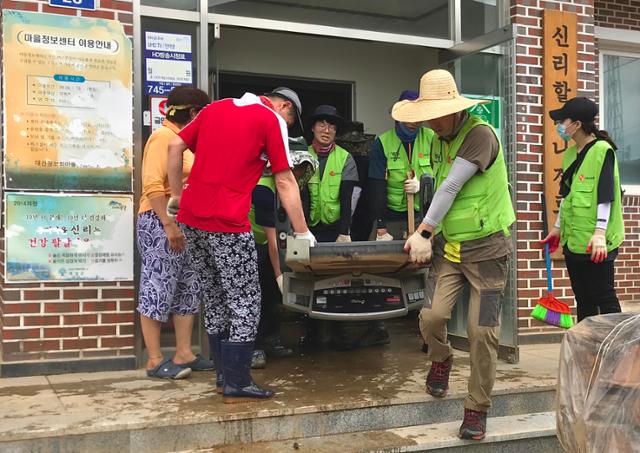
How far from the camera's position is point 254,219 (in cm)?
449

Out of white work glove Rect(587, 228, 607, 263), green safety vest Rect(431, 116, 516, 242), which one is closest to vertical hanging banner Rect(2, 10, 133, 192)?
green safety vest Rect(431, 116, 516, 242)

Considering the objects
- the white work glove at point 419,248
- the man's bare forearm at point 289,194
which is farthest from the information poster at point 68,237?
the white work glove at point 419,248

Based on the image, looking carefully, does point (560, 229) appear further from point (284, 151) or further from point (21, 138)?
point (21, 138)

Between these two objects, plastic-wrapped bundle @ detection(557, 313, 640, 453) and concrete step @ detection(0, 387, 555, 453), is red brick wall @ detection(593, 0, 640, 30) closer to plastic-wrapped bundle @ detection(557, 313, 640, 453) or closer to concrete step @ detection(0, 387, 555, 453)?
concrete step @ detection(0, 387, 555, 453)

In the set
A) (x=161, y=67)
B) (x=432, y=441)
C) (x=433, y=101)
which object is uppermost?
(x=161, y=67)

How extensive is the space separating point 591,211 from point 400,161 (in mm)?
1443

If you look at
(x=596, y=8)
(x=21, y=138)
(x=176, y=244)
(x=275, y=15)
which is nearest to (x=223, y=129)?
(x=176, y=244)

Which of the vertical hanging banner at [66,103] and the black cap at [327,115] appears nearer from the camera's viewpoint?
the vertical hanging banner at [66,103]

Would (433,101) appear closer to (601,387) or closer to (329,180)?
(329,180)

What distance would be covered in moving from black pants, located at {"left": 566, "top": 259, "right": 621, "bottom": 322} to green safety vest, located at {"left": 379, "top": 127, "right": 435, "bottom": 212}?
4.32 ft

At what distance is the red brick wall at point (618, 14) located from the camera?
6711 millimetres

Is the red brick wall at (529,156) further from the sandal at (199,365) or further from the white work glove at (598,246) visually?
the sandal at (199,365)

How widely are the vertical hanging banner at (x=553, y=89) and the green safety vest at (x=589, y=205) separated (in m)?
1.28

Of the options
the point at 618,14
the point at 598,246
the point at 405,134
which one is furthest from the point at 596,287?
the point at 618,14
